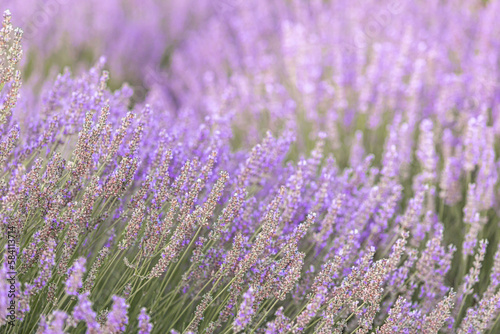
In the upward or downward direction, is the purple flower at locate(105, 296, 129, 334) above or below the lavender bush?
below

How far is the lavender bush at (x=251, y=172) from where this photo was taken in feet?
5.49

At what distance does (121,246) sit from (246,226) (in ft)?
A: 1.94

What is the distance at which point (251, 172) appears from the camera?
7.07ft

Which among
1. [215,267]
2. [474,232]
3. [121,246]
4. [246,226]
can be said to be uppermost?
[474,232]

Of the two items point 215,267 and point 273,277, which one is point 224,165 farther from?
point 273,277

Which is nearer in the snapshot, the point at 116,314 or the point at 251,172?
the point at 116,314

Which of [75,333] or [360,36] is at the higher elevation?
[360,36]

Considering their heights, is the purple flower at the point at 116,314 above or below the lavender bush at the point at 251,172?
below

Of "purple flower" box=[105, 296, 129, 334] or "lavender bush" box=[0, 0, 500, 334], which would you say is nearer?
"purple flower" box=[105, 296, 129, 334]

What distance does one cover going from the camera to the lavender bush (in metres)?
1.67

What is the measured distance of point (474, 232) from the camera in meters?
2.35

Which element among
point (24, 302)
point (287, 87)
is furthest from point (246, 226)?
point (287, 87)

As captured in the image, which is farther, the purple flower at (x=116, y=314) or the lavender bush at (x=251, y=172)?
the lavender bush at (x=251, y=172)

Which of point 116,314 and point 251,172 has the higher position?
point 251,172
